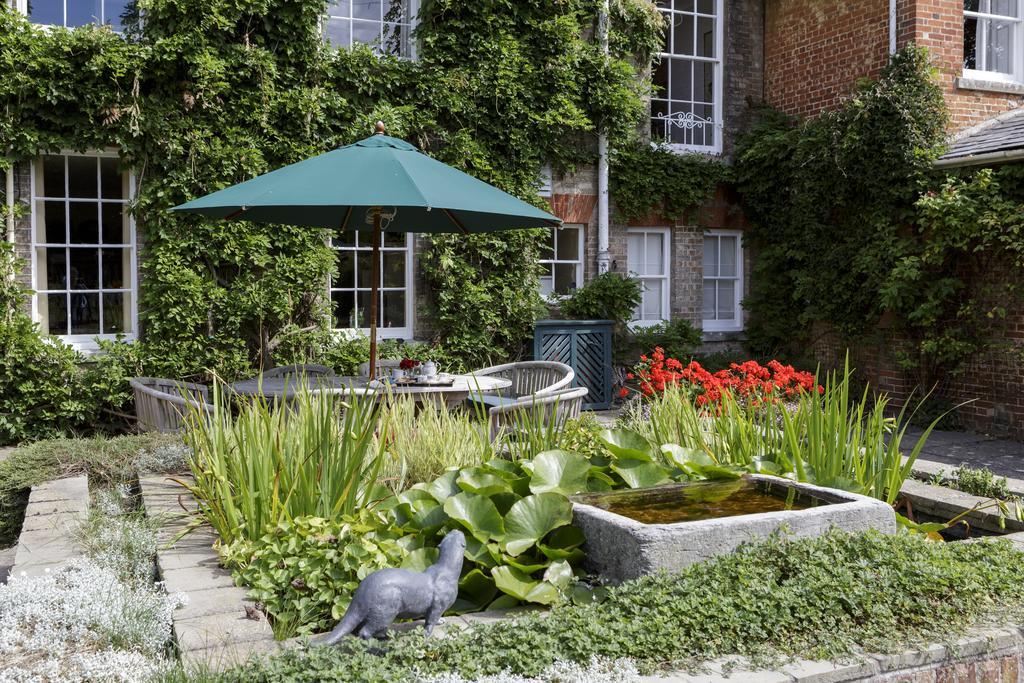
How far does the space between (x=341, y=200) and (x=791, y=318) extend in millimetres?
7758

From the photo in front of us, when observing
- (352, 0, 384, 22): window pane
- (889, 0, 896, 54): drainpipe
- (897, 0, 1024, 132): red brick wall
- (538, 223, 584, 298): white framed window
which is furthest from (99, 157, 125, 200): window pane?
(897, 0, 1024, 132): red brick wall

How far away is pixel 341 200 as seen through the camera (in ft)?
15.8

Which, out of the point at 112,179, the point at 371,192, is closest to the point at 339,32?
the point at 112,179

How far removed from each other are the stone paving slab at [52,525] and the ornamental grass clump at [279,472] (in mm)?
574

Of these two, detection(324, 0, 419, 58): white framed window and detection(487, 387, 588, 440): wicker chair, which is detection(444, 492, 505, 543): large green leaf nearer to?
detection(487, 387, 588, 440): wicker chair

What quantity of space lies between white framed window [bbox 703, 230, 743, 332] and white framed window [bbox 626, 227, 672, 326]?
65cm

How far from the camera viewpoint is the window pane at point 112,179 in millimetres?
8500

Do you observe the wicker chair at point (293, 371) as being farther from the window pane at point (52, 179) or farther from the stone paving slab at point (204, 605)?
the stone paving slab at point (204, 605)

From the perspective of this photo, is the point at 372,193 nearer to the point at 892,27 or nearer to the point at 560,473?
the point at 560,473

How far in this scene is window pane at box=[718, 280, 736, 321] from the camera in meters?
11.8

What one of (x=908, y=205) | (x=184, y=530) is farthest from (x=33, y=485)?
(x=908, y=205)

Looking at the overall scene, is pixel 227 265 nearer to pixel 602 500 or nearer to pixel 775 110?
pixel 602 500

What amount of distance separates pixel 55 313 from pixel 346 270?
2775mm

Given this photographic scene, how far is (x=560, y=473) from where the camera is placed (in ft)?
13.0
